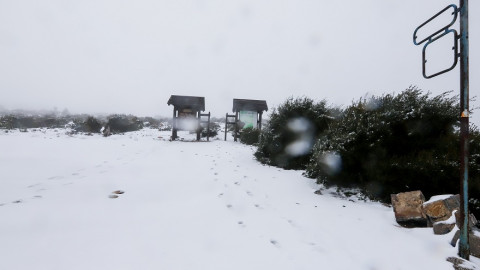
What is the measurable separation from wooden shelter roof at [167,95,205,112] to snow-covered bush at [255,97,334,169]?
10043 millimetres

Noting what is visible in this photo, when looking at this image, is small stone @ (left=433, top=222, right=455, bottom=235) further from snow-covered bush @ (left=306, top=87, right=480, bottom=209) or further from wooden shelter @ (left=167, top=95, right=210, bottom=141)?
wooden shelter @ (left=167, top=95, right=210, bottom=141)

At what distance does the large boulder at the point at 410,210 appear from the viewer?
10.7ft

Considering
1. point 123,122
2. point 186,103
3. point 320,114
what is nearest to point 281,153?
point 320,114

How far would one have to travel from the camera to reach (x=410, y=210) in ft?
10.9

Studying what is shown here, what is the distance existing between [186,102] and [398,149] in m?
14.8

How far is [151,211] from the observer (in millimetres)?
3260

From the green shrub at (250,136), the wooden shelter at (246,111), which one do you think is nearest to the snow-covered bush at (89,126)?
the wooden shelter at (246,111)

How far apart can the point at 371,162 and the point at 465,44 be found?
2.57 m

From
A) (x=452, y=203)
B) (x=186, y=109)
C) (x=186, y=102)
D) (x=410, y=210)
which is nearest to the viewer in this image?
(x=452, y=203)

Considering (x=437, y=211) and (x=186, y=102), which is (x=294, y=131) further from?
(x=186, y=102)

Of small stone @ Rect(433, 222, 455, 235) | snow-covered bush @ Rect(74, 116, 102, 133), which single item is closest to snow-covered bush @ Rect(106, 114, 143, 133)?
snow-covered bush @ Rect(74, 116, 102, 133)

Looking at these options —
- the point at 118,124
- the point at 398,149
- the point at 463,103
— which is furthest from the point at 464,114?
the point at 118,124

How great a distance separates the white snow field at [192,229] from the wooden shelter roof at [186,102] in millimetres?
12918

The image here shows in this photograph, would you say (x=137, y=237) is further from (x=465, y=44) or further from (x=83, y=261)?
(x=465, y=44)
